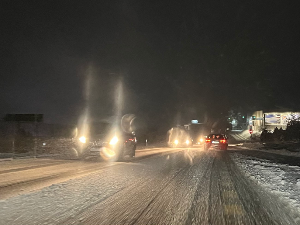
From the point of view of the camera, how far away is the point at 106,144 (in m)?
17.8

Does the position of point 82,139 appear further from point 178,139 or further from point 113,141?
point 178,139

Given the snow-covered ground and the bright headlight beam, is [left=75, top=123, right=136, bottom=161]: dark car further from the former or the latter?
the snow-covered ground

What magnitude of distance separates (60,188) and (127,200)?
2343mm

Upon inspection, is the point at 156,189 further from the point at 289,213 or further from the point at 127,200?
the point at 289,213

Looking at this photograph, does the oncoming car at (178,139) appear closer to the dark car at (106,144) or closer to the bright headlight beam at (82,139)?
the dark car at (106,144)

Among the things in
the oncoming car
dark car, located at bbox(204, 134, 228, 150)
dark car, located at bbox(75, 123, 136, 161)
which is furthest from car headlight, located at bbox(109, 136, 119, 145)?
the oncoming car

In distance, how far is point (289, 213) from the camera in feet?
20.7

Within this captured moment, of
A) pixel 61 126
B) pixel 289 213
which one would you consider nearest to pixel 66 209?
pixel 289 213

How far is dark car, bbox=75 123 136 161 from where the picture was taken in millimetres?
17781

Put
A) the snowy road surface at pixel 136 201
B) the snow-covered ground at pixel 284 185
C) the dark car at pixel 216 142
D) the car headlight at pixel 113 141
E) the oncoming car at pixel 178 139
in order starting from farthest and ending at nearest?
the oncoming car at pixel 178 139 < the dark car at pixel 216 142 < the car headlight at pixel 113 141 < the snow-covered ground at pixel 284 185 < the snowy road surface at pixel 136 201

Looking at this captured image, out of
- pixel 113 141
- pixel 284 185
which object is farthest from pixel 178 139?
pixel 284 185

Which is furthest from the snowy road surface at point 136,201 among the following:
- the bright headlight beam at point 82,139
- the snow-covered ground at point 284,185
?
the bright headlight beam at point 82,139

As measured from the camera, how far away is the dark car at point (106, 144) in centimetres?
1778

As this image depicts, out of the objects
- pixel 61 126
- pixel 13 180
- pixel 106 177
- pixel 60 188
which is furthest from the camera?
pixel 61 126
